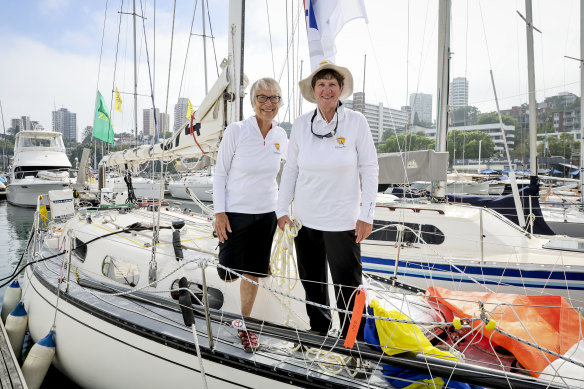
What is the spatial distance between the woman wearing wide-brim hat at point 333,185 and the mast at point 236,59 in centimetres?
133

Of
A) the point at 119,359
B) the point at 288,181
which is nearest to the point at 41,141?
the point at 119,359

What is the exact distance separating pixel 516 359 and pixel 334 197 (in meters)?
1.47

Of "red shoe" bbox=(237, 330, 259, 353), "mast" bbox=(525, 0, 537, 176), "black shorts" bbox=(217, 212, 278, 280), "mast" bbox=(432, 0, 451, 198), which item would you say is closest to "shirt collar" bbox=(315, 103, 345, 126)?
"black shorts" bbox=(217, 212, 278, 280)

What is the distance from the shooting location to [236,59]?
11.2 ft

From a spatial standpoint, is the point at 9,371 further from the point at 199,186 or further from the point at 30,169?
the point at 30,169

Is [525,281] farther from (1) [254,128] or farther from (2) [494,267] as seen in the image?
(1) [254,128]

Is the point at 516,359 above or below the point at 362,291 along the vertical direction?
below

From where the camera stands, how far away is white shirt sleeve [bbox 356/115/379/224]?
2.05 meters

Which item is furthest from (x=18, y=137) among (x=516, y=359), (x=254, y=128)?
(x=516, y=359)

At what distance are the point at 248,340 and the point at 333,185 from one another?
106cm

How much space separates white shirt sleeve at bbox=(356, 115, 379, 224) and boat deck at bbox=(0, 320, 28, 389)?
311cm

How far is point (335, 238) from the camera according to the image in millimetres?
2039

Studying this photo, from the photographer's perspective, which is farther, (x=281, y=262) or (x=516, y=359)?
(x=281, y=262)

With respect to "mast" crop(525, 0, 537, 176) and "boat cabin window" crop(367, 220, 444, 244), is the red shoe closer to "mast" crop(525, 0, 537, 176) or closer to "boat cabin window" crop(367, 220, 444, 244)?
"boat cabin window" crop(367, 220, 444, 244)
